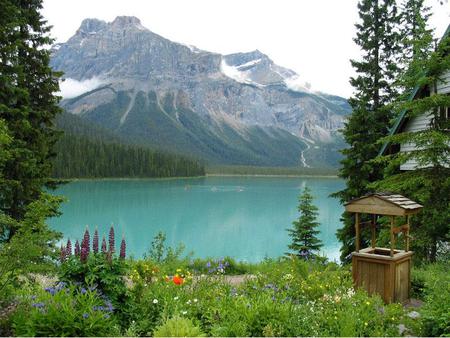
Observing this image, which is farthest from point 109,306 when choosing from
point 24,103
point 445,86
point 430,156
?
point 445,86

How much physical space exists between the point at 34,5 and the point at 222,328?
15639 millimetres

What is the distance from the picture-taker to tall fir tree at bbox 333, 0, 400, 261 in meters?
17.7

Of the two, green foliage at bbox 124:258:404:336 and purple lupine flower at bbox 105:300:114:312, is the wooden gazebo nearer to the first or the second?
green foliage at bbox 124:258:404:336

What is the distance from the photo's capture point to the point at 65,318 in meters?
5.56

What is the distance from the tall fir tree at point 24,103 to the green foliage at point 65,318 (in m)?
7.40

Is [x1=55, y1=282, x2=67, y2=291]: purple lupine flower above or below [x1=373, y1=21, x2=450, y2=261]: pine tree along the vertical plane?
below

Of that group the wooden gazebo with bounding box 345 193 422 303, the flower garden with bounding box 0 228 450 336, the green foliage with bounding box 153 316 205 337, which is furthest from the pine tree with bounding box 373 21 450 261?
the green foliage with bounding box 153 316 205 337

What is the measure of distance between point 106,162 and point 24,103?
114 m

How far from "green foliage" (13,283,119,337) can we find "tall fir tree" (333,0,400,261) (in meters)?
13.6

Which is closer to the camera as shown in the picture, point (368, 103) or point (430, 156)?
point (430, 156)

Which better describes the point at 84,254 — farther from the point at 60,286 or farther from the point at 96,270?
the point at 60,286

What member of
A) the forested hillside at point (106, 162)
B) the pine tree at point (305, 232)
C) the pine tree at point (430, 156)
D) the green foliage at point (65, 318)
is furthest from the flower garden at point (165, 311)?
the forested hillside at point (106, 162)

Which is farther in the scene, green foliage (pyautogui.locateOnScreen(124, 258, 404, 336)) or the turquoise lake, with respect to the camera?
the turquoise lake

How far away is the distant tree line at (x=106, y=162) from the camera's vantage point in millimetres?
111688
